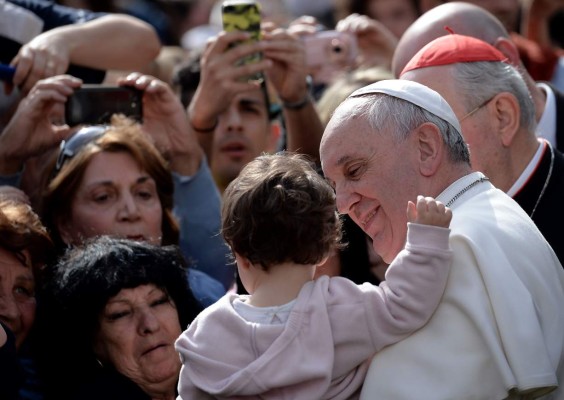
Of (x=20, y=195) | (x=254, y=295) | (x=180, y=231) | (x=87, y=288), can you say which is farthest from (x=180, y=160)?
(x=254, y=295)

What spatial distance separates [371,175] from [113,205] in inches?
72.3

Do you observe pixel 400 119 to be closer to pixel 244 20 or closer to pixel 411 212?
pixel 411 212

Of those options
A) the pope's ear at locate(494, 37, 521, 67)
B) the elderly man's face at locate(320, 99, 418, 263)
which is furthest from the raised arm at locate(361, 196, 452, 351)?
the pope's ear at locate(494, 37, 521, 67)

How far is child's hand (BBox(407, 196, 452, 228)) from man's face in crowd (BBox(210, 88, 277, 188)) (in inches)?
122

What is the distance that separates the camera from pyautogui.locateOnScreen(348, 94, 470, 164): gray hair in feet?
11.4

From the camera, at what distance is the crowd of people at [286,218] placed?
3205 mm

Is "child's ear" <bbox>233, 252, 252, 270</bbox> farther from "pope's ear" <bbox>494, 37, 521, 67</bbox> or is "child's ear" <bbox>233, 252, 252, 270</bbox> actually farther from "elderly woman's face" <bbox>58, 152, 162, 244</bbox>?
"pope's ear" <bbox>494, 37, 521, 67</bbox>

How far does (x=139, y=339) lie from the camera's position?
4250 mm

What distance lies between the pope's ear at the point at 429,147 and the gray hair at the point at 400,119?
16 millimetres

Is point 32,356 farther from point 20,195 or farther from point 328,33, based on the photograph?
point 328,33

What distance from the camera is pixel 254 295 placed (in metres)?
3.34

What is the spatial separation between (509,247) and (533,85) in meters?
2.06

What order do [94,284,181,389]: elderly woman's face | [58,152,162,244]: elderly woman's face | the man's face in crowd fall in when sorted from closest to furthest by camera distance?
[94,284,181,389]: elderly woman's face < [58,152,162,244]: elderly woman's face < the man's face in crowd

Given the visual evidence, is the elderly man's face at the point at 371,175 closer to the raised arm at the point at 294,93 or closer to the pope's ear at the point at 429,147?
the pope's ear at the point at 429,147
